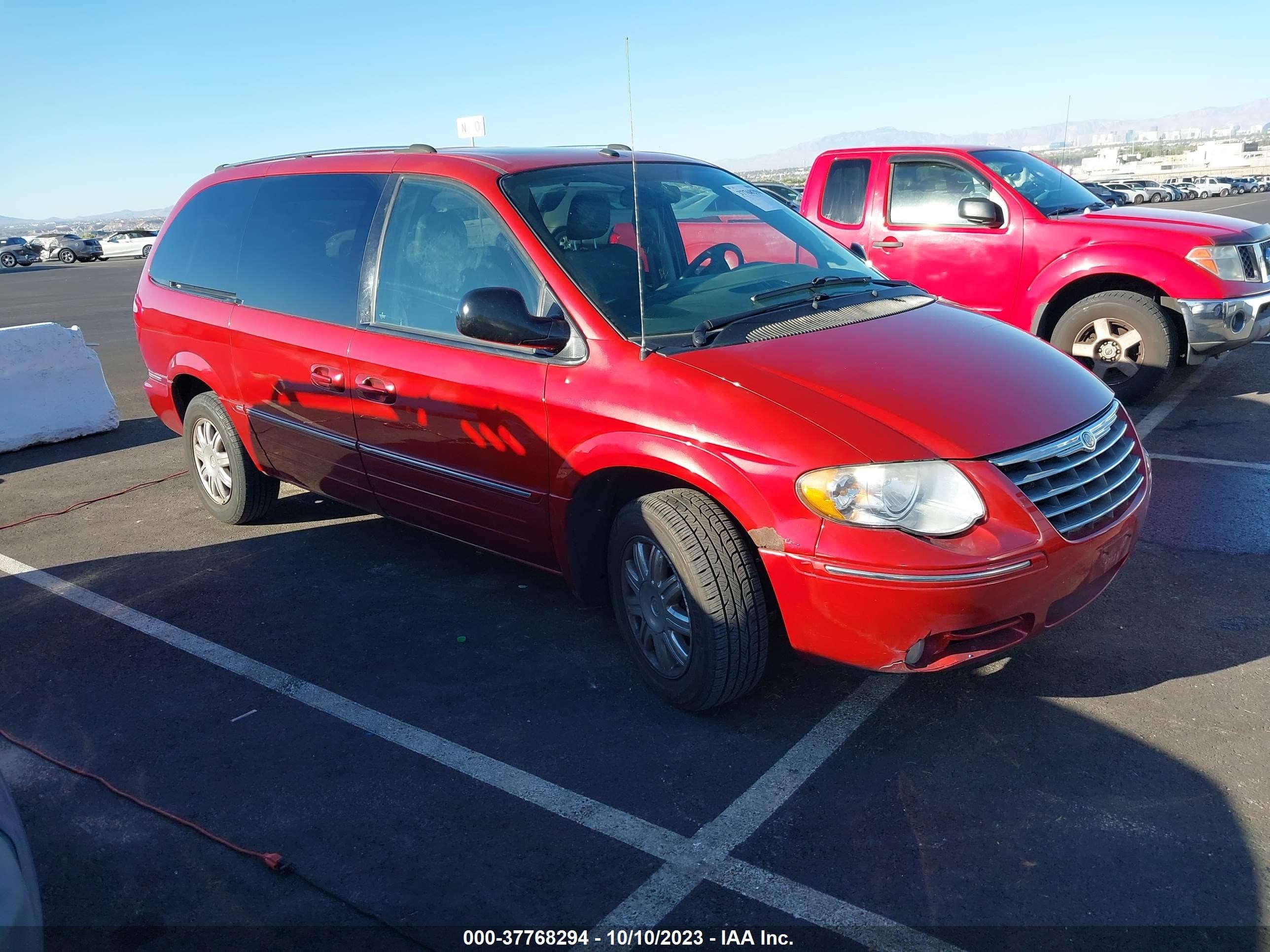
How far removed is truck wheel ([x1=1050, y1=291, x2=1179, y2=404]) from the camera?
6949 mm

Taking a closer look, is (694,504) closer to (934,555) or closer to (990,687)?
(934,555)

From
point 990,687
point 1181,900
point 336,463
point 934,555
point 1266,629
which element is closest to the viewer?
point 1181,900

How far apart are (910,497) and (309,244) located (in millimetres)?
3114

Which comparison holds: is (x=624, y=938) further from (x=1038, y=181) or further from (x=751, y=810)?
(x=1038, y=181)

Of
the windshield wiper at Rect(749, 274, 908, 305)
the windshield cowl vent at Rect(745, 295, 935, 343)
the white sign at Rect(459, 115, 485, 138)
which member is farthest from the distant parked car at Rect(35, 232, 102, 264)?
the windshield cowl vent at Rect(745, 295, 935, 343)

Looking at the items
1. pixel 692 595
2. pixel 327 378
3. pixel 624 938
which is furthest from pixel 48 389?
pixel 624 938

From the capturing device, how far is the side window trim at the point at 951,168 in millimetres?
7441

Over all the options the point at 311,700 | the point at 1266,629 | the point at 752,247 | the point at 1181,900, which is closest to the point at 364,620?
the point at 311,700

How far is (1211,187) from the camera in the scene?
2112 inches

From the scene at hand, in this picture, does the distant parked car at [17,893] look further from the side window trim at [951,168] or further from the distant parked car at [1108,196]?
the distant parked car at [1108,196]

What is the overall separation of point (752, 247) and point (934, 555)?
184cm

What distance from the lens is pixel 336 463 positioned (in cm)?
462

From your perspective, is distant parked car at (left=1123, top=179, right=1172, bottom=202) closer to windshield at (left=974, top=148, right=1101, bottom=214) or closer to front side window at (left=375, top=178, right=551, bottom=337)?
windshield at (left=974, top=148, right=1101, bottom=214)

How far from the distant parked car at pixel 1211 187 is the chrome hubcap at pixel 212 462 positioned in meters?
59.2
